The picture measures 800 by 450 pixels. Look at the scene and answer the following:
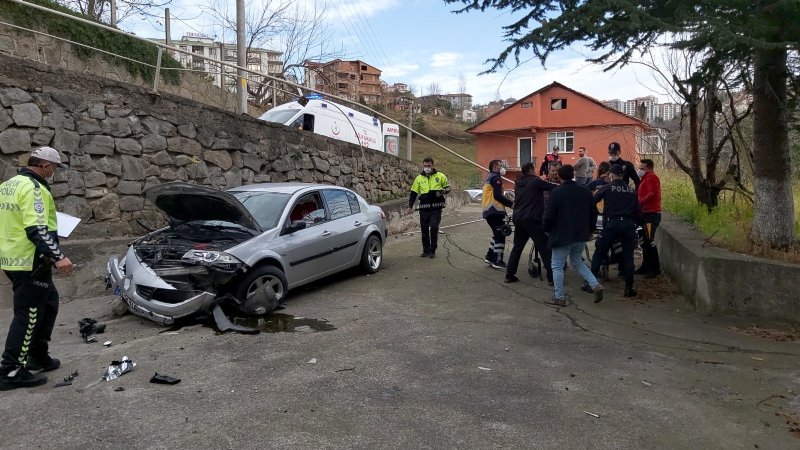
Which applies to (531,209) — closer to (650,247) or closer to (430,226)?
(650,247)

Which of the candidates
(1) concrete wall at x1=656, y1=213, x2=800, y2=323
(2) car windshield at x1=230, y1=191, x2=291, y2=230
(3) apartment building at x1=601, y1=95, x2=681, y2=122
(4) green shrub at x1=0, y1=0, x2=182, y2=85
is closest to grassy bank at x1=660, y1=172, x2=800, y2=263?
(1) concrete wall at x1=656, y1=213, x2=800, y2=323

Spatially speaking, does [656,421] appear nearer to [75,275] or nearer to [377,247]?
[377,247]

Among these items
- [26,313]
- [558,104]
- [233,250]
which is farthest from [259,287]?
[558,104]

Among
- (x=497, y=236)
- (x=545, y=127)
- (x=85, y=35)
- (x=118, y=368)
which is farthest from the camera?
(x=545, y=127)

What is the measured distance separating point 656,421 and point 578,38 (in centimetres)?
397

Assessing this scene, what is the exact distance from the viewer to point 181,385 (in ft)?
14.9

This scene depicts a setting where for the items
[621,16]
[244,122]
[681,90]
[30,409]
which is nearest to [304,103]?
[244,122]

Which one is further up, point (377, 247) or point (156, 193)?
point (156, 193)

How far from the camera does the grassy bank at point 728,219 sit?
6625 mm

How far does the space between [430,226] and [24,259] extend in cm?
679

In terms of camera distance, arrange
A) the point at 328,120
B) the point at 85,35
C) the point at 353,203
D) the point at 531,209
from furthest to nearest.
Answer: the point at 328,120 → the point at 85,35 → the point at 353,203 → the point at 531,209

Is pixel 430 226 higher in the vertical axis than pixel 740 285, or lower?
higher

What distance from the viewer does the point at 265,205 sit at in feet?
24.8

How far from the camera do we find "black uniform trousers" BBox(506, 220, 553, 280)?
802 centimetres
